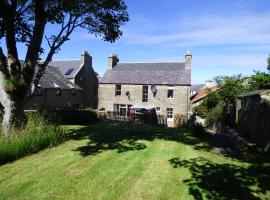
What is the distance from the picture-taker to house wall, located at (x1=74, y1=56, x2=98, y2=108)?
49.9 meters

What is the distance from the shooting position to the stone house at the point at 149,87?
43.2 m

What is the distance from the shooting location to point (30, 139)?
1180 centimetres

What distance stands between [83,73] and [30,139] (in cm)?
3934

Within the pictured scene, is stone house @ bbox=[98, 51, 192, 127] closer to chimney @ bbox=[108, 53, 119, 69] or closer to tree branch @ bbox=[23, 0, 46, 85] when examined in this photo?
chimney @ bbox=[108, 53, 119, 69]

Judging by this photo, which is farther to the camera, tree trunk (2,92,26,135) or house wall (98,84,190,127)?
house wall (98,84,190,127)

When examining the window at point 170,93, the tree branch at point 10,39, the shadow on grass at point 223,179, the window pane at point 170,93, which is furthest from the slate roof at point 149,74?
the shadow on grass at point 223,179

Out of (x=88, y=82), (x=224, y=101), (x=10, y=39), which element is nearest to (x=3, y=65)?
(x=10, y=39)

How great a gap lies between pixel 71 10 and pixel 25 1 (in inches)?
92.6

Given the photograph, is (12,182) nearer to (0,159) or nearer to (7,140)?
(0,159)

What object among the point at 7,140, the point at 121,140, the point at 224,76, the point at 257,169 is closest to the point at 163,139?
the point at 121,140

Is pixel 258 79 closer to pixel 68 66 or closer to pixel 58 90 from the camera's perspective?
pixel 58 90

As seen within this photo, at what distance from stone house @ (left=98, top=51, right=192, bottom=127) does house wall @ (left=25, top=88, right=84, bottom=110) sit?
367 cm

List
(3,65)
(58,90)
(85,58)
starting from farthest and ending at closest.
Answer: (85,58) → (58,90) → (3,65)

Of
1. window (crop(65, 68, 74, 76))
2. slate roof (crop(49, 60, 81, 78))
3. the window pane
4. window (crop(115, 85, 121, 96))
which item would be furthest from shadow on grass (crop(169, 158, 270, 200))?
window (crop(65, 68, 74, 76))
